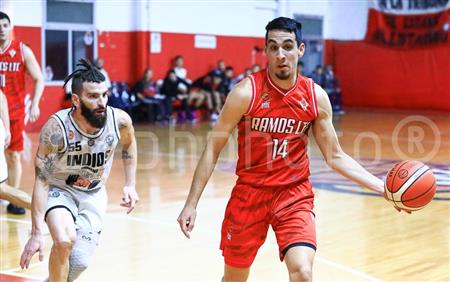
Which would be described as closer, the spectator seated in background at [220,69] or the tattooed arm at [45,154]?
the tattooed arm at [45,154]

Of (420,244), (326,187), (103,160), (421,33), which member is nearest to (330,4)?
(421,33)

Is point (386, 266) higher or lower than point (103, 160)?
A: lower

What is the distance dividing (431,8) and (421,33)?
0.75 metres

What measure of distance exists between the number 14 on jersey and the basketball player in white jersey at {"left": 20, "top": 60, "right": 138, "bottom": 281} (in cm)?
107

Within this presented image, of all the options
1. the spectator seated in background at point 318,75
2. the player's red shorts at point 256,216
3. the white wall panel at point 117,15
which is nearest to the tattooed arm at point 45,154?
the player's red shorts at point 256,216

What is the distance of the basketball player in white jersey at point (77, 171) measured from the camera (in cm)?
476

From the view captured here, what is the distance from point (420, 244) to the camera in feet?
23.6

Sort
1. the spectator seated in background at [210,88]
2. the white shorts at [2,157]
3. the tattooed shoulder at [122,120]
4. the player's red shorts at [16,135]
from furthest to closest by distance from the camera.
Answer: the spectator seated in background at [210,88], the player's red shorts at [16,135], the white shorts at [2,157], the tattooed shoulder at [122,120]

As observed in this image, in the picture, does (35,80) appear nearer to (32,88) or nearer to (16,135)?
(16,135)

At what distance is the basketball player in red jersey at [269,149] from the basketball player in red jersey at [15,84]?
4306 mm

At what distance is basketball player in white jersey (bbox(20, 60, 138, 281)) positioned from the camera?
4.76 meters

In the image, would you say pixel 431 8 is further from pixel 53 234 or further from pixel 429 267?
pixel 53 234

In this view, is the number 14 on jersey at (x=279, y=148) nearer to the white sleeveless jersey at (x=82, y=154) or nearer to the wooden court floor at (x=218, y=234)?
the white sleeveless jersey at (x=82, y=154)

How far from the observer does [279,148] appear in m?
4.57
